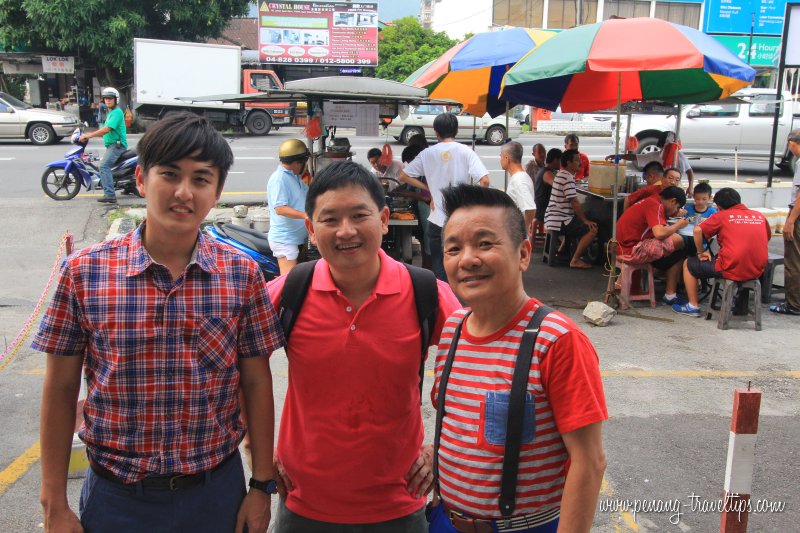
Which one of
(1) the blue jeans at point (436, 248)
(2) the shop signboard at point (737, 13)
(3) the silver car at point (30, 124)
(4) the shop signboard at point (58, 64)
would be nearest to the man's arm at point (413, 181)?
(1) the blue jeans at point (436, 248)

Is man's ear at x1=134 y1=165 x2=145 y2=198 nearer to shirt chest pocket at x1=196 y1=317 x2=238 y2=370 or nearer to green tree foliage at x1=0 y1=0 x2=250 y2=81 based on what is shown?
shirt chest pocket at x1=196 y1=317 x2=238 y2=370

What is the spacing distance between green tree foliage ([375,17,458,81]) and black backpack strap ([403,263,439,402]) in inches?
1378

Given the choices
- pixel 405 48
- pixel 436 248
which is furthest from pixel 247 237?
pixel 405 48

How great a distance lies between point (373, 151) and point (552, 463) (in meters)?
7.91

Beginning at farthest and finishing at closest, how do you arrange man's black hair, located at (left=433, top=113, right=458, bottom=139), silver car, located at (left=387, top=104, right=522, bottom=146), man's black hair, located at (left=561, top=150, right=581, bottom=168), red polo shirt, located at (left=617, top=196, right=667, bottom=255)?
silver car, located at (left=387, top=104, right=522, bottom=146)
man's black hair, located at (left=561, top=150, right=581, bottom=168)
red polo shirt, located at (left=617, top=196, right=667, bottom=255)
man's black hair, located at (left=433, top=113, right=458, bottom=139)

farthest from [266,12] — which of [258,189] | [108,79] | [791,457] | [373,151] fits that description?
[791,457]

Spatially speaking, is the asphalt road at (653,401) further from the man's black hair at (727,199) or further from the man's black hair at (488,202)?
the man's black hair at (488,202)

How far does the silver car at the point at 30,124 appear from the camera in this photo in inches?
720

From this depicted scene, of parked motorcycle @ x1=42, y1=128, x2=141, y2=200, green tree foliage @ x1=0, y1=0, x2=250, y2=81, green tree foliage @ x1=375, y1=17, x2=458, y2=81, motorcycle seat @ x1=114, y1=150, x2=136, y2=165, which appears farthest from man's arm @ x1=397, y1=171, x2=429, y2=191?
green tree foliage @ x1=375, y1=17, x2=458, y2=81

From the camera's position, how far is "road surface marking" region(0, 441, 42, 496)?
3.53m

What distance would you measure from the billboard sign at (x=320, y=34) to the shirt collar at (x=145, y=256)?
33029 mm

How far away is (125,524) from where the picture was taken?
1.77 m

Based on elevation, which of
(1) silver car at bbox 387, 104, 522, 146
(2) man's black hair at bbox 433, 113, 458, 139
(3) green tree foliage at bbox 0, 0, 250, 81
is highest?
(3) green tree foliage at bbox 0, 0, 250, 81

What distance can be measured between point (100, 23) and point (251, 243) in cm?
2065
